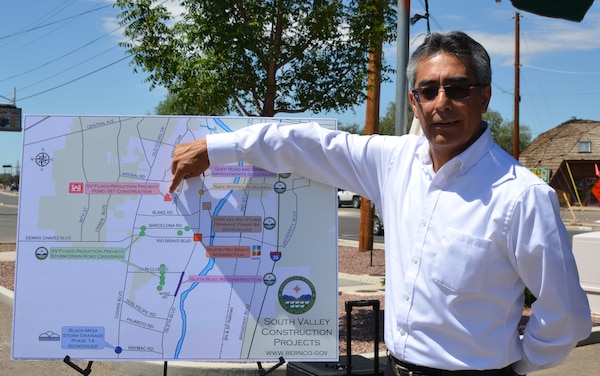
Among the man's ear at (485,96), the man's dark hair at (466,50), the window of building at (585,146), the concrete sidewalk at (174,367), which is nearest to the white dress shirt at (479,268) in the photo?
the man's ear at (485,96)

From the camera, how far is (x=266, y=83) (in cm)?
818

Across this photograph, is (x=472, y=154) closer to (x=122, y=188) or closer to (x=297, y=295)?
(x=297, y=295)

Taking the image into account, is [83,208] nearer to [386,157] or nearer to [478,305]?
[386,157]

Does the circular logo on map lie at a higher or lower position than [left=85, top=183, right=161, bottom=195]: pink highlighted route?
lower

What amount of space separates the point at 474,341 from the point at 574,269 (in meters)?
0.42

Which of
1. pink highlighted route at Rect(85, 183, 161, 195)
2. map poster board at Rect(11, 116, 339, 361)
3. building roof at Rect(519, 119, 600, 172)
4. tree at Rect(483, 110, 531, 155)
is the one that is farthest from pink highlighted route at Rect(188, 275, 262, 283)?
tree at Rect(483, 110, 531, 155)

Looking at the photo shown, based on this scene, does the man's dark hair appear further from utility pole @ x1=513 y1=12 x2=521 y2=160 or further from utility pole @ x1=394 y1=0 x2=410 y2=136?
utility pole @ x1=513 y1=12 x2=521 y2=160

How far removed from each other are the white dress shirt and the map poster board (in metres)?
0.94

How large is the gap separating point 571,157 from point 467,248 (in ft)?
167

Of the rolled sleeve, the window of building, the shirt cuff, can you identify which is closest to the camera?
the rolled sleeve

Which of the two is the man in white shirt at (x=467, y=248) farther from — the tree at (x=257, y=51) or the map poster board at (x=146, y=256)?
the tree at (x=257, y=51)

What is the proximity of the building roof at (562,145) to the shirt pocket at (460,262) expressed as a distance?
1958 inches

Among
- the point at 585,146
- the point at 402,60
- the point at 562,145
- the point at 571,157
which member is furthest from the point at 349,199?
the point at 402,60

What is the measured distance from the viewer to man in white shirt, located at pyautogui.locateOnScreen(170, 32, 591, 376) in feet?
7.52
